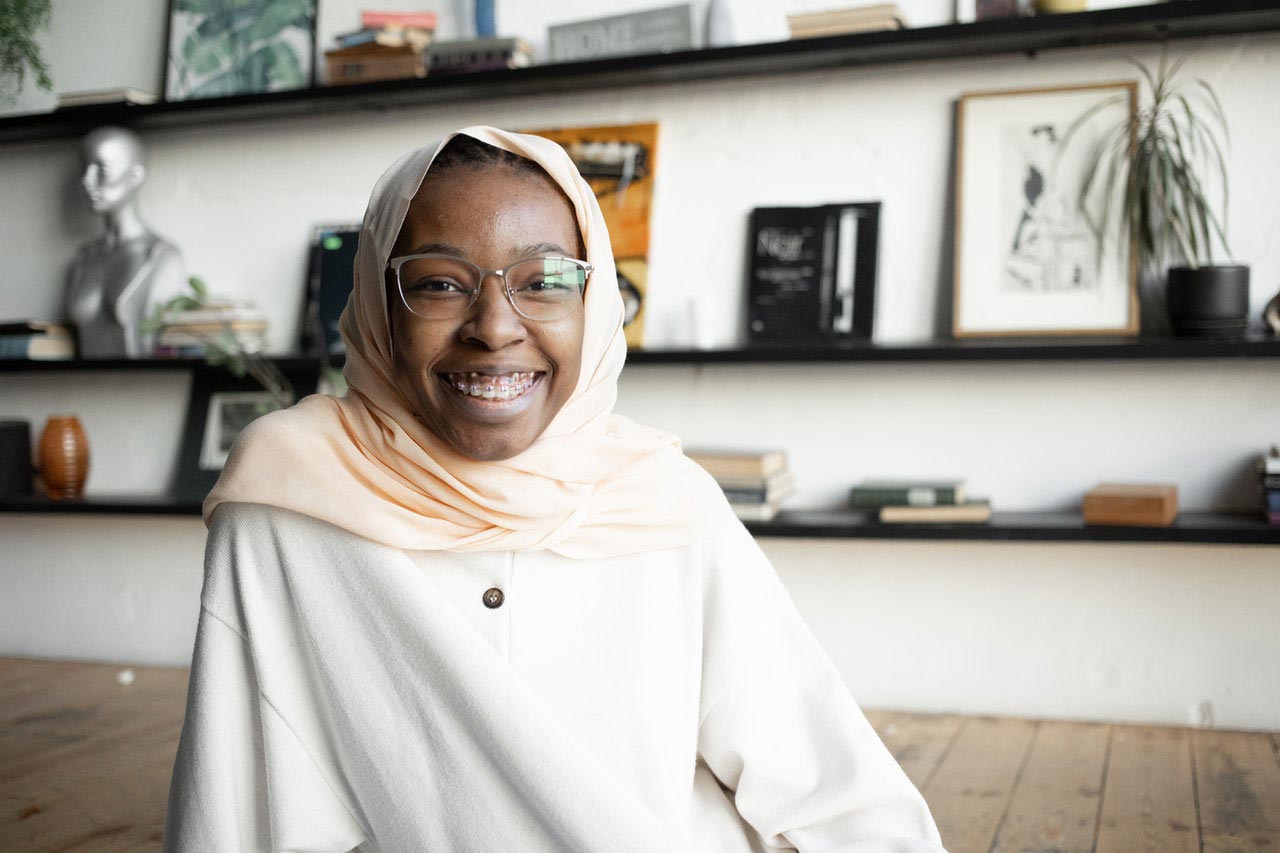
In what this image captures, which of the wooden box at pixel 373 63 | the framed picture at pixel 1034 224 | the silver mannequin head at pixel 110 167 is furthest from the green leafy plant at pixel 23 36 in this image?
the framed picture at pixel 1034 224

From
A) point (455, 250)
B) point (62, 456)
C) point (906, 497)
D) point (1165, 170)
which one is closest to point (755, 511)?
point (906, 497)

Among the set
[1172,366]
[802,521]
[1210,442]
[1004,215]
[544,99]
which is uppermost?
[544,99]

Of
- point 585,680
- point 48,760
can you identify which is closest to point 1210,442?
point 585,680

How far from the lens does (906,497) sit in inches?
112

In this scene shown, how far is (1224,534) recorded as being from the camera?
8.36 feet

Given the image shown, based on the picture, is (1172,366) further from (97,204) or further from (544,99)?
(97,204)

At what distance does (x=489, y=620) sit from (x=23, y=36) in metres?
3.55

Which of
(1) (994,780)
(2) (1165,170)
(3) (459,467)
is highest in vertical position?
(2) (1165,170)

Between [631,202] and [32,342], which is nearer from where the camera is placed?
[631,202]

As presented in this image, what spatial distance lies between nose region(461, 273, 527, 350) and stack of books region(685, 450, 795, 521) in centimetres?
183

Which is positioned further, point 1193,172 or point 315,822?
point 1193,172

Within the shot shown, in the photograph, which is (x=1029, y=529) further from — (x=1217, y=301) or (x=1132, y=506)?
(x=1217, y=301)

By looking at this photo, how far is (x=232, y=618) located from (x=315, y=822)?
205mm

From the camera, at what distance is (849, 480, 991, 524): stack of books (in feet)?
9.20
